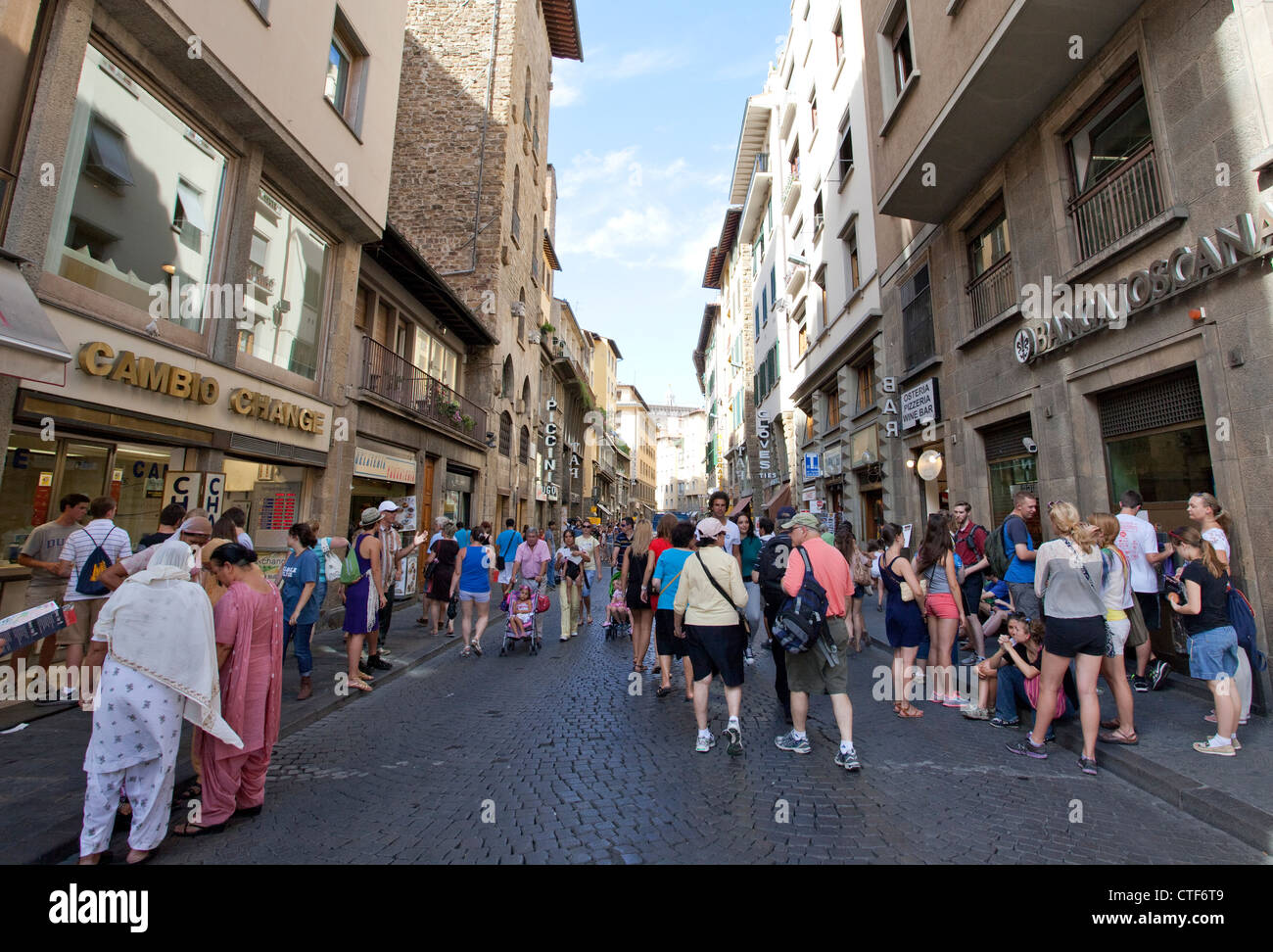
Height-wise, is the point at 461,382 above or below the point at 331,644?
above

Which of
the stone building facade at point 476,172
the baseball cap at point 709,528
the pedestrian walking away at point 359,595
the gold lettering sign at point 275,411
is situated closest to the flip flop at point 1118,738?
the baseball cap at point 709,528

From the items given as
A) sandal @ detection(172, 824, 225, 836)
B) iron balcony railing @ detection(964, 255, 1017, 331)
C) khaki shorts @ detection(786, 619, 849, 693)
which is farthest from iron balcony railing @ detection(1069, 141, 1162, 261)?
sandal @ detection(172, 824, 225, 836)

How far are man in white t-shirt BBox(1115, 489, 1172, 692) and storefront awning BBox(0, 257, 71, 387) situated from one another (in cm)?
1022

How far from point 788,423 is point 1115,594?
19906 millimetres

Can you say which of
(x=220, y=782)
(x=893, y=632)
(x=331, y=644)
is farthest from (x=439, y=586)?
(x=893, y=632)

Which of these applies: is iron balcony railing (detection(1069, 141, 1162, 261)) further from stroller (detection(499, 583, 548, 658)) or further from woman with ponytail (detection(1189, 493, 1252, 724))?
stroller (detection(499, 583, 548, 658))

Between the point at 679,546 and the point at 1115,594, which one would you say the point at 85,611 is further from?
the point at 1115,594

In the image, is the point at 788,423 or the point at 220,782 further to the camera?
the point at 788,423

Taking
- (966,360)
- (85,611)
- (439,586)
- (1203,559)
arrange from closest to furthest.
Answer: (1203,559), (85,611), (439,586), (966,360)

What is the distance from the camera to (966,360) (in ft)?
35.4

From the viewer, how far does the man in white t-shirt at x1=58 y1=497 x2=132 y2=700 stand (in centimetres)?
557

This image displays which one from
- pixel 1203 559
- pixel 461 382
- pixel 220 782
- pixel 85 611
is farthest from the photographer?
pixel 461 382

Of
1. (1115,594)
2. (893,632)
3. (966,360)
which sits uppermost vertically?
(966,360)

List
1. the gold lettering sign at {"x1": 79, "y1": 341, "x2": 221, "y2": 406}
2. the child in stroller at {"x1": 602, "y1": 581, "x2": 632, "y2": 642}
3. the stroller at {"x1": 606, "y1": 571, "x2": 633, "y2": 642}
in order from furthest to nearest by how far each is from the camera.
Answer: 1. the stroller at {"x1": 606, "y1": 571, "x2": 633, "y2": 642}
2. the child in stroller at {"x1": 602, "y1": 581, "x2": 632, "y2": 642}
3. the gold lettering sign at {"x1": 79, "y1": 341, "x2": 221, "y2": 406}
